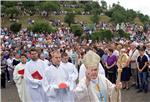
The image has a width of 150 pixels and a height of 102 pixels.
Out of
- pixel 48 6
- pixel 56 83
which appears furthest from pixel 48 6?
pixel 56 83

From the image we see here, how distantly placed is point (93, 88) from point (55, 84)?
3556 mm

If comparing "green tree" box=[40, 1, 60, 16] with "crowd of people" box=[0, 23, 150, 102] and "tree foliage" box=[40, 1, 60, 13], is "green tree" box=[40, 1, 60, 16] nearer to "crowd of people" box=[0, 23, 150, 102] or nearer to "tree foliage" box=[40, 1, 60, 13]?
"tree foliage" box=[40, 1, 60, 13]

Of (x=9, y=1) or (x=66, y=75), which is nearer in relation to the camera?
(x=66, y=75)

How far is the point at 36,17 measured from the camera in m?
82.4

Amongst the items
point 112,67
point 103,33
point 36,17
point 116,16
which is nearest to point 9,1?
point 36,17

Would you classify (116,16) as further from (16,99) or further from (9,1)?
(16,99)

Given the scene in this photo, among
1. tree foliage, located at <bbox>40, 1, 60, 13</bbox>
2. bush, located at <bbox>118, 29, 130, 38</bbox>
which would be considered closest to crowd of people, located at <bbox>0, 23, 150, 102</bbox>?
bush, located at <bbox>118, 29, 130, 38</bbox>

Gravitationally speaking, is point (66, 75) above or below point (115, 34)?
above

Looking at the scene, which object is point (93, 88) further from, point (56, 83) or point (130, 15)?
point (130, 15)

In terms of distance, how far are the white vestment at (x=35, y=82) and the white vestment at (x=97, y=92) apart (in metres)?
4.85

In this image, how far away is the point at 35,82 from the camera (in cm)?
1200

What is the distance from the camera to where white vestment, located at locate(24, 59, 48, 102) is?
12047mm

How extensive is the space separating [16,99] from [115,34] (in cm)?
3874

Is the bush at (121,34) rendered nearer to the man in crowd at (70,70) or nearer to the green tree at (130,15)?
the green tree at (130,15)
